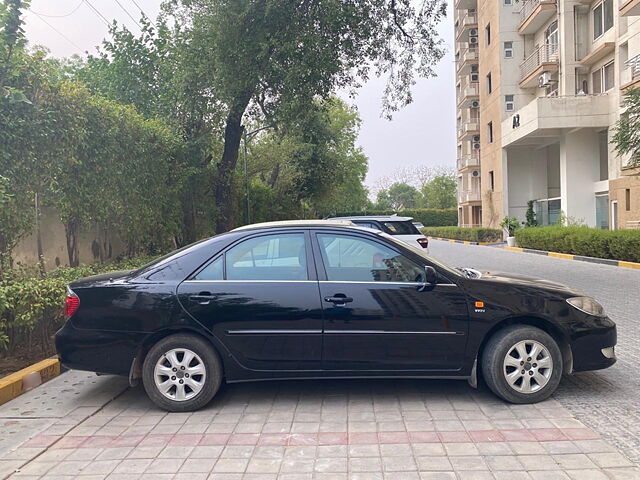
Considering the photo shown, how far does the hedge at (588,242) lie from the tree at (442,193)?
5258cm

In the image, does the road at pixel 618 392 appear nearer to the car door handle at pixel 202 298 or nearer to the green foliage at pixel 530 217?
the car door handle at pixel 202 298

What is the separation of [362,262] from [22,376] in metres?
3.53

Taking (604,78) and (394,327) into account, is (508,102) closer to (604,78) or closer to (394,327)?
(604,78)

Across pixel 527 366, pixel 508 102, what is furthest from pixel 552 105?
pixel 527 366

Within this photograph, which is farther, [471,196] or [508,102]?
[471,196]

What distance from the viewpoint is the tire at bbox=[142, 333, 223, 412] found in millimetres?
4902

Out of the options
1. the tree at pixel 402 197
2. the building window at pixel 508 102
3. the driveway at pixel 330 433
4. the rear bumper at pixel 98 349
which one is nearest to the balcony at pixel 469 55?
the building window at pixel 508 102

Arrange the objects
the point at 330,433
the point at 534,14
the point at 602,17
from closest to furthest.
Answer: the point at 330,433 < the point at 602,17 < the point at 534,14

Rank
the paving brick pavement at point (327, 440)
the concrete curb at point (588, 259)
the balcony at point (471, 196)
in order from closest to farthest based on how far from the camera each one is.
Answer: the paving brick pavement at point (327, 440)
the concrete curb at point (588, 259)
the balcony at point (471, 196)

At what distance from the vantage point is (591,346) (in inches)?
196

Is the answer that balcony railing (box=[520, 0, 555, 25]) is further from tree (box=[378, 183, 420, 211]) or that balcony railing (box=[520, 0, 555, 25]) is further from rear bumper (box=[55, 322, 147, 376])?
tree (box=[378, 183, 420, 211])

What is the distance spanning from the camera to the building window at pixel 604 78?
2755 cm

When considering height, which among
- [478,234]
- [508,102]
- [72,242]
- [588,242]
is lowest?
[588,242]

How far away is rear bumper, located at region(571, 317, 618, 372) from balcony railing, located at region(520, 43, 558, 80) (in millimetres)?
29743
